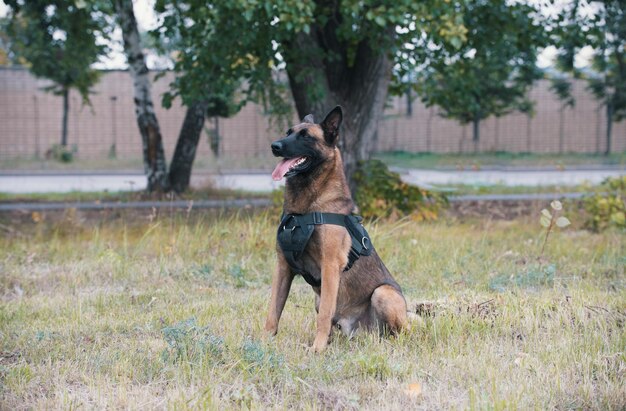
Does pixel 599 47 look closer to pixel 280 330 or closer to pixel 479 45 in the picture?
pixel 479 45

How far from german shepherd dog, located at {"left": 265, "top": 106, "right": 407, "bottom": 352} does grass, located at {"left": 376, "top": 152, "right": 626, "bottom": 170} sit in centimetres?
1922

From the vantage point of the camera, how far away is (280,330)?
4977mm

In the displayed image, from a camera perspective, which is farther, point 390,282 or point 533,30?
point 533,30

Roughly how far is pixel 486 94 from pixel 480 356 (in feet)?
91.6

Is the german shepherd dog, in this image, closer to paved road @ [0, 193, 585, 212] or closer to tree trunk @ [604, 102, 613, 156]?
paved road @ [0, 193, 585, 212]

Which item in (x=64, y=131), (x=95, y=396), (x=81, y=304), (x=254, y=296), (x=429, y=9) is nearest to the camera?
(x=95, y=396)

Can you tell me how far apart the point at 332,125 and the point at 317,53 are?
607 cm

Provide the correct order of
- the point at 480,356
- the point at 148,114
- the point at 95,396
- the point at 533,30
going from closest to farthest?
the point at 95,396
the point at 480,356
the point at 533,30
the point at 148,114

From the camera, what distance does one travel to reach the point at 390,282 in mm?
4805

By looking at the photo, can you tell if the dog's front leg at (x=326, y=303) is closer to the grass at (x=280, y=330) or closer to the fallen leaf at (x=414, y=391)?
the grass at (x=280, y=330)

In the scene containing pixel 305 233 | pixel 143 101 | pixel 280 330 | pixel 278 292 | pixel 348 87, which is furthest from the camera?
pixel 143 101

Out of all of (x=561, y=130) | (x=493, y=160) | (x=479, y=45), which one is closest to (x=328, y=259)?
(x=479, y=45)

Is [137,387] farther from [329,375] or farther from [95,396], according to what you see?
[329,375]

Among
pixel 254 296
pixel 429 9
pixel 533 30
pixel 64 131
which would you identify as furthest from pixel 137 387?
pixel 64 131
